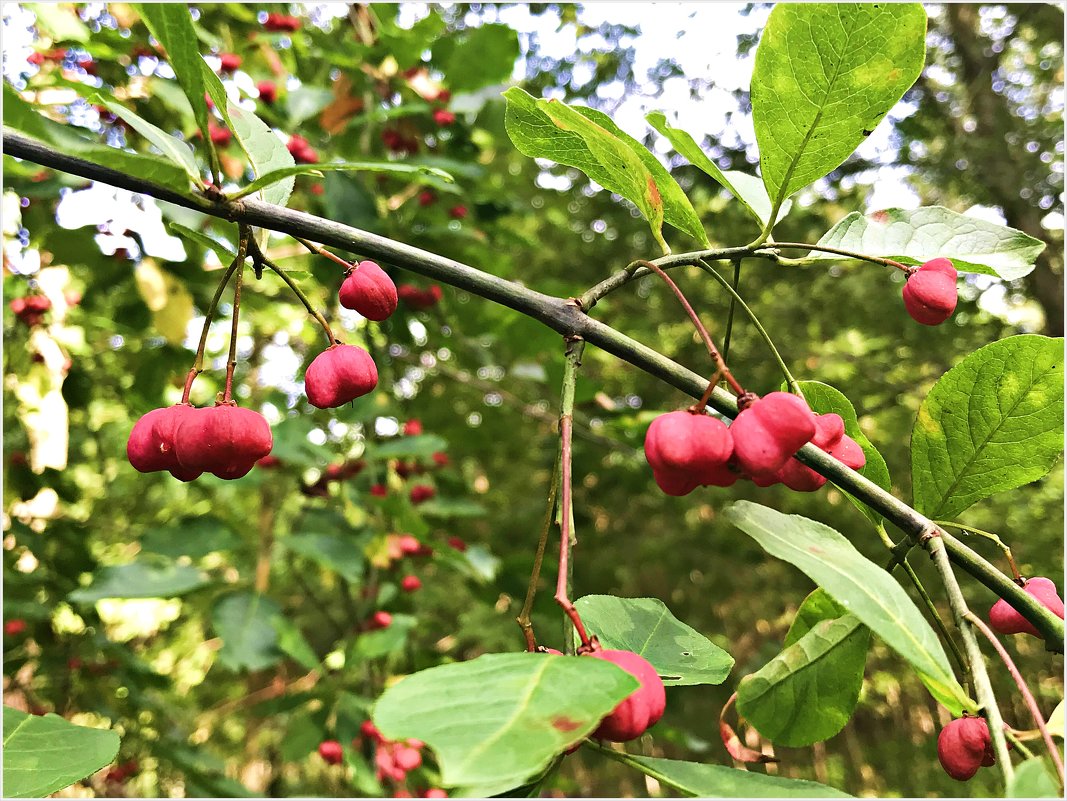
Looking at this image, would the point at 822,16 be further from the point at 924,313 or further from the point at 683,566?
the point at 683,566

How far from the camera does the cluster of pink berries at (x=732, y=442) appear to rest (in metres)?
0.60

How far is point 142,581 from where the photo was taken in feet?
6.74

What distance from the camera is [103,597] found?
6.38ft

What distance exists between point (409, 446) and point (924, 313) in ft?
5.28

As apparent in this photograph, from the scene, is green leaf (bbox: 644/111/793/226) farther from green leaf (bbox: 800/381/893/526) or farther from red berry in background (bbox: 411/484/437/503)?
red berry in background (bbox: 411/484/437/503)

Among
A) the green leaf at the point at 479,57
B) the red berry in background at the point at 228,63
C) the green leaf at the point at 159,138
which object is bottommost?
the green leaf at the point at 159,138

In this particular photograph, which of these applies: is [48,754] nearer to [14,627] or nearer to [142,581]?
[142,581]

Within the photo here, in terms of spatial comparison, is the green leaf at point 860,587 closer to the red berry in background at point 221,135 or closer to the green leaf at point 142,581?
the green leaf at point 142,581

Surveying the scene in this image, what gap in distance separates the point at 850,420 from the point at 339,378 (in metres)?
0.57

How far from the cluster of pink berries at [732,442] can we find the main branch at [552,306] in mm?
45

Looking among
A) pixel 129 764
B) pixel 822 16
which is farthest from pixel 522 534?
pixel 822 16

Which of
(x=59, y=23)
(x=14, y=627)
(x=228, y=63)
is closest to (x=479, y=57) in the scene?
(x=228, y=63)

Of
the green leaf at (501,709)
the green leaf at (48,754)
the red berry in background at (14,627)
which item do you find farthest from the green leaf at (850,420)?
the red berry in background at (14,627)

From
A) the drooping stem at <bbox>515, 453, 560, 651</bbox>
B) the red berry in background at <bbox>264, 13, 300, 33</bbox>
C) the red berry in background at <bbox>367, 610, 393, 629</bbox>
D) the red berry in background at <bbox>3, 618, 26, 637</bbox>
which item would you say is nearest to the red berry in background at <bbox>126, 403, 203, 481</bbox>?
the drooping stem at <bbox>515, 453, 560, 651</bbox>
